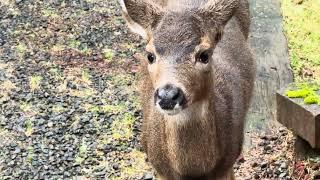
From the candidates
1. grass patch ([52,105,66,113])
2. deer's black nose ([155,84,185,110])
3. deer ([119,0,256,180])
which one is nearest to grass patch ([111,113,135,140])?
grass patch ([52,105,66,113])

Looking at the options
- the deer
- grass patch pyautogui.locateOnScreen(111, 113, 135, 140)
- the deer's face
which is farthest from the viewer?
grass patch pyautogui.locateOnScreen(111, 113, 135, 140)

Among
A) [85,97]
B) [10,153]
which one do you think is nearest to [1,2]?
[85,97]

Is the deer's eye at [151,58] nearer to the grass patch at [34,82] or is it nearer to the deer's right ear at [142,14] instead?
the deer's right ear at [142,14]

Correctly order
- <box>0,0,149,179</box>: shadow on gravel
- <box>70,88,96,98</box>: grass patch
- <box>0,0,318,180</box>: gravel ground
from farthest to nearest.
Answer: <box>70,88,96,98</box>: grass patch, <box>0,0,149,179</box>: shadow on gravel, <box>0,0,318,180</box>: gravel ground

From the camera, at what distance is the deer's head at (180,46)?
15.4 ft

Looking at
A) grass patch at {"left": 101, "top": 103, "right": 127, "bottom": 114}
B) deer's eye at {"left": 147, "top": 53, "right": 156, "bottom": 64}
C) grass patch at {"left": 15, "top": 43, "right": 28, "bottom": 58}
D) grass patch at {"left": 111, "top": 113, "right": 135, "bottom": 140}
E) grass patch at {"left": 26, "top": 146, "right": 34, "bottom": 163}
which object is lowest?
grass patch at {"left": 15, "top": 43, "right": 28, "bottom": 58}

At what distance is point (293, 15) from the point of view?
991cm

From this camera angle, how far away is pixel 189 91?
4.81 metres

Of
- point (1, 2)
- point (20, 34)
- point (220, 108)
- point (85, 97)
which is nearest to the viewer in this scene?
point (220, 108)

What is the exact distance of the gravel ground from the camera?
704 cm

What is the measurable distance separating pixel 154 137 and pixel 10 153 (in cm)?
217

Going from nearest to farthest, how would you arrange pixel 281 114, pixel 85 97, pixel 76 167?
pixel 281 114
pixel 76 167
pixel 85 97

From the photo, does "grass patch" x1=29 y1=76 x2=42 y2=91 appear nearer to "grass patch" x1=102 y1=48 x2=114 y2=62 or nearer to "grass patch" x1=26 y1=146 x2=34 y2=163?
"grass patch" x1=102 y1=48 x2=114 y2=62

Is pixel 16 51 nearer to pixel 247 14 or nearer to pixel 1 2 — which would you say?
pixel 1 2
